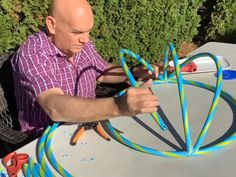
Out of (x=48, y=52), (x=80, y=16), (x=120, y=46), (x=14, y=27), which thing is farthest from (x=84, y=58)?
(x=120, y=46)

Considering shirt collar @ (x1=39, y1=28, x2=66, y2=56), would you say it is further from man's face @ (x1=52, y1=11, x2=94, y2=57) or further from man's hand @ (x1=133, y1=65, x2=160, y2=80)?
man's hand @ (x1=133, y1=65, x2=160, y2=80)

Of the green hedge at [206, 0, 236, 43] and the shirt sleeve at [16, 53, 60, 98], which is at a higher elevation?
the shirt sleeve at [16, 53, 60, 98]

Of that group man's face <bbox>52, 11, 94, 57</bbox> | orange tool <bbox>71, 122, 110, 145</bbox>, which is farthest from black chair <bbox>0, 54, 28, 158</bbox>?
orange tool <bbox>71, 122, 110, 145</bbox>

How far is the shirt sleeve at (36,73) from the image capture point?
1868 millimetres

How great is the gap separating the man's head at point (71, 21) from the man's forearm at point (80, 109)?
0.31 meters

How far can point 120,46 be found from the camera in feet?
13.3

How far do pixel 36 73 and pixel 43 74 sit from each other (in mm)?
35

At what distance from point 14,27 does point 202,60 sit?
162 cm

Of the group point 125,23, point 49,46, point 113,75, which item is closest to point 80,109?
point 49,46

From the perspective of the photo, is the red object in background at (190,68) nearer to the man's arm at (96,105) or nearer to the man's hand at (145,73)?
the man's hand at (145,73)

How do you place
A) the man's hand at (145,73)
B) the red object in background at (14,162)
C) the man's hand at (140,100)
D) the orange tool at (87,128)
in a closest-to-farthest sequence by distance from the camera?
the man's hand at (140,100), the red object in background at (14,162), the orange tool at (87,128), the man's hand at (145,73)

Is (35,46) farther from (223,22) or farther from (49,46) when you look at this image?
(223,22)

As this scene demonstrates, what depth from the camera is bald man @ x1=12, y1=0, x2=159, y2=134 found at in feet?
5.10

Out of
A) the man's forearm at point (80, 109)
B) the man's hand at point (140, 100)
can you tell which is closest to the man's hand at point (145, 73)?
the man's forearm at point (80, 109)
